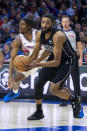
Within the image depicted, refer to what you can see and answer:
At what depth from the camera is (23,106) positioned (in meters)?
8.66

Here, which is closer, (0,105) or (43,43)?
(43,43)

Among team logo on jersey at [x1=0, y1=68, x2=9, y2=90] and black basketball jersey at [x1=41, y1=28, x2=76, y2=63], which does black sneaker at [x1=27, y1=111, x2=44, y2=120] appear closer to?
black basketball jersey at [x1=41, y1=28, x2=76, y2=63]

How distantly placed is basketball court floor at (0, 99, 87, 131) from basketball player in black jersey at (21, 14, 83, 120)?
0.24m

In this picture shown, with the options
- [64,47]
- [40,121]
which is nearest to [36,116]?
[40,121]

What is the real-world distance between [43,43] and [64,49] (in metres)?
0.37

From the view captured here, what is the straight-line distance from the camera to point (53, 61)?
6367mm

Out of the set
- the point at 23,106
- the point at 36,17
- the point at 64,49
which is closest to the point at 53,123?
the point at 64,49

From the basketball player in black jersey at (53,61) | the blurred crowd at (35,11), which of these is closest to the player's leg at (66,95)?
the basketball player in black jersey at (53,61)

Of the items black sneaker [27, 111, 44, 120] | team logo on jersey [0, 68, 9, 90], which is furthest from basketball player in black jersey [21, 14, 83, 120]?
team logo on jersey [0, 68, 9, 90]

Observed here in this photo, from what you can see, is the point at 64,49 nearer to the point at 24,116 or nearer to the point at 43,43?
the point at 43,43

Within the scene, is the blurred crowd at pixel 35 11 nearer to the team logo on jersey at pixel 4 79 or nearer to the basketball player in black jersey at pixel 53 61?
the team logo on jersey at pixel 4 79

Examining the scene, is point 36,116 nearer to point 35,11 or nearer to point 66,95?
point 66,95

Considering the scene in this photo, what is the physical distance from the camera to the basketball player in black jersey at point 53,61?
251 inches

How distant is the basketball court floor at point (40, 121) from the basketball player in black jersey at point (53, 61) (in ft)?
0.78
